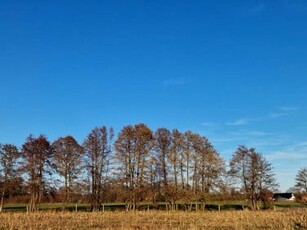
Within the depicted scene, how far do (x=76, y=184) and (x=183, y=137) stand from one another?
62.2ft

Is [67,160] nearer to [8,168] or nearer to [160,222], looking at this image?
[8,168]

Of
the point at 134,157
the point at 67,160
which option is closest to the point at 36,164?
the point at 67,160

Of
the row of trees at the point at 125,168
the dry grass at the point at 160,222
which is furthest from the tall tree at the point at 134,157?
the dry grass at the point at 160,222

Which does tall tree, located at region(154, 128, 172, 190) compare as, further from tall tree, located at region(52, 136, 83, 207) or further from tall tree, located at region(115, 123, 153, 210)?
tall tree, located at region(52, 136, 83, 207)

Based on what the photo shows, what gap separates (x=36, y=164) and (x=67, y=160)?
4.93 meters

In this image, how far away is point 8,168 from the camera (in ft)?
195

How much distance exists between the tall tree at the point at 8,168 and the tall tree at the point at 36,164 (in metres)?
2.32

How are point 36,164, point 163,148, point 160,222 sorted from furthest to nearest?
point 163,148, point 36,164, point 160,222

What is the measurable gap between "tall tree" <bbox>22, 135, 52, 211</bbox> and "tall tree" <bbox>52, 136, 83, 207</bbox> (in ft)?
5.59

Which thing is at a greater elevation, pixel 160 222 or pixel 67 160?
pixel 67 160

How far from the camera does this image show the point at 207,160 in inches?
2469

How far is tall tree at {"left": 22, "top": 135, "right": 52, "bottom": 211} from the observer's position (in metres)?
56.7

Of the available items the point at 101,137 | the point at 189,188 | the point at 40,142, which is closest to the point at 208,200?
the point at 189,188

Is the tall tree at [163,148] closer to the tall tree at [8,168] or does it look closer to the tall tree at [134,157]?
the tall tree at [134,157]
